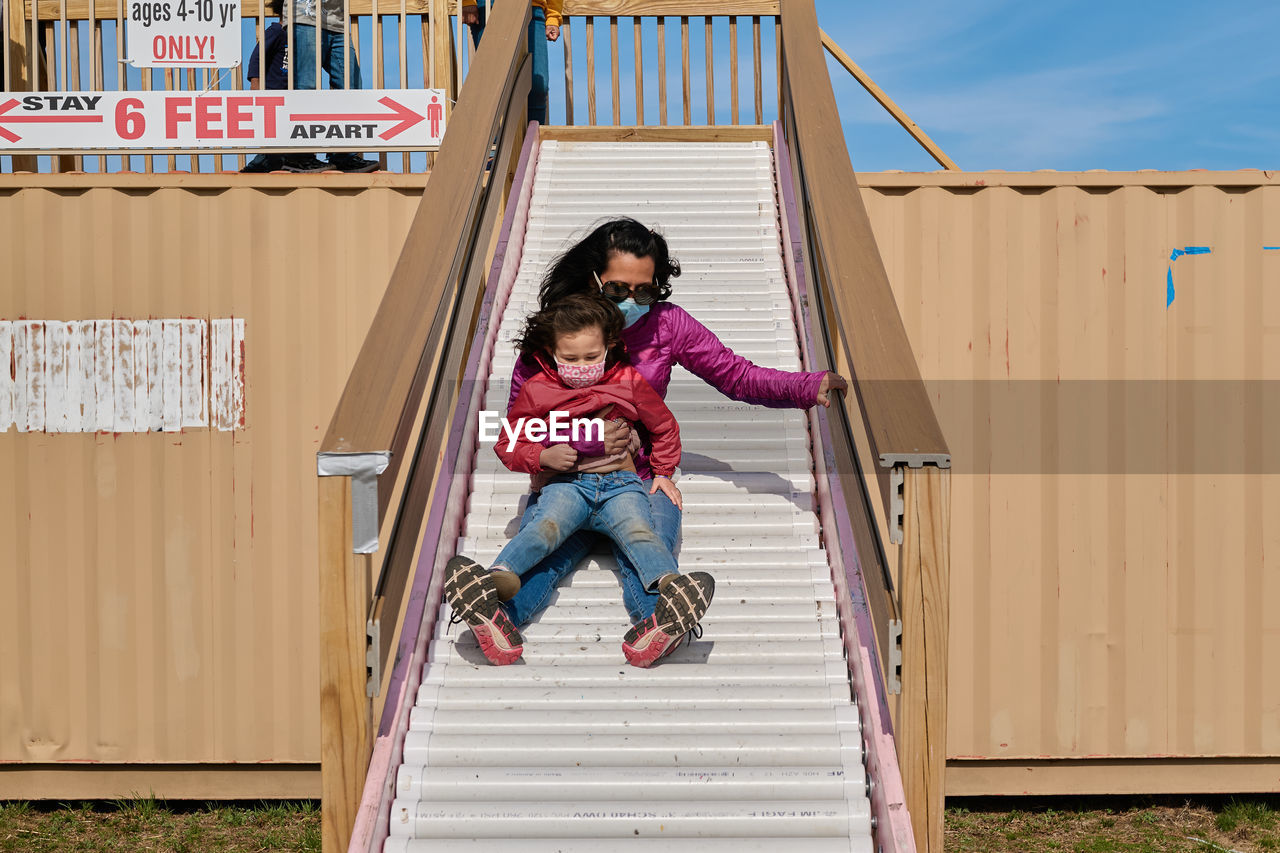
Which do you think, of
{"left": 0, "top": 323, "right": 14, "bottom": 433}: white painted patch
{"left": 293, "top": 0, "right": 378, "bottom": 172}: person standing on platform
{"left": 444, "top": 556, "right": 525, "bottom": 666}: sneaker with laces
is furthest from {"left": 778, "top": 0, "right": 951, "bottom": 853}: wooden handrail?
{"left": 0, "top": 323, "right": 14, "bottom": 433}: white painted patch

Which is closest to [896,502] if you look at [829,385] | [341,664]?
[829,385]

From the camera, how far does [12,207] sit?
17.1 feet

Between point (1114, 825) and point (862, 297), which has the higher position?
point (862, 297)

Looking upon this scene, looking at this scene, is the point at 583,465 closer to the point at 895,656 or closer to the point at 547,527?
the point at 547,527

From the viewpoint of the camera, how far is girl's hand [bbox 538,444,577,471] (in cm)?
308

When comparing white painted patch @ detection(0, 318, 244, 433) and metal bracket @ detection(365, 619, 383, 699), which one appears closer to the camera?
metal bracket @ detection(365, 619, 383, 699)

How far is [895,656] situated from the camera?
8.07 feet

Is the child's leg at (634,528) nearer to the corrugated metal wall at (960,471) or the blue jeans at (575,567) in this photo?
the blue jeans at (575,567)

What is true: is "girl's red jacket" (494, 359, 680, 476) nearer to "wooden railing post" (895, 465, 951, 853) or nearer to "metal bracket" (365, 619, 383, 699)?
"metal bracket" (365, 619, 383, 699)

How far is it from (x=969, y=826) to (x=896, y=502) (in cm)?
359

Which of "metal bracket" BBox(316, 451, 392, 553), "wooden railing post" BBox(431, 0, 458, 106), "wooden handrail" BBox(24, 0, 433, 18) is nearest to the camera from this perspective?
"metal bracket" BBox(316, 451, 392, 553)

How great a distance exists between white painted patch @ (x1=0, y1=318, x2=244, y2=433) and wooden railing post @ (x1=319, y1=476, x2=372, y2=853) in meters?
3.14

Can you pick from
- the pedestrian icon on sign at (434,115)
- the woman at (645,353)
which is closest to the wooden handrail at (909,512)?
the woman at (645,353)

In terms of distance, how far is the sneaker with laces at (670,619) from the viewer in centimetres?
272
